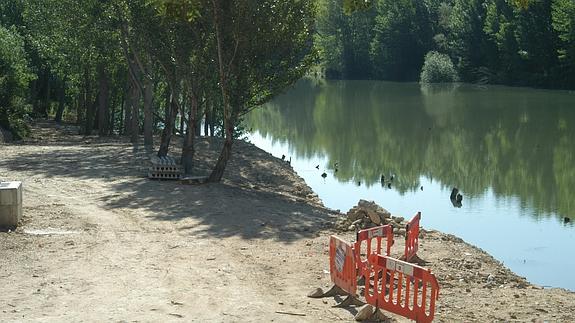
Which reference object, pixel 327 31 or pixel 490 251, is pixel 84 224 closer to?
pixel 490 251

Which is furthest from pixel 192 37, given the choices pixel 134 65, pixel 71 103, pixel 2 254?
pixel 71 103

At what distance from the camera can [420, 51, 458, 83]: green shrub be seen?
87438 mm

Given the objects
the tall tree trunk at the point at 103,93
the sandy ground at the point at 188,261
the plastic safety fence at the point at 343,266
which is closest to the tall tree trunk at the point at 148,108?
the tall tree trunk at the point at 103,93

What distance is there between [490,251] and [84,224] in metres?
8.87

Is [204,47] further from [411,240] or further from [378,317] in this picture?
[378,317]

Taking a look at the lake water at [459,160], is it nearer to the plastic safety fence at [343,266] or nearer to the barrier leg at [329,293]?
the plastic safety fence at [343,266]

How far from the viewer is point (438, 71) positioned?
288 feet

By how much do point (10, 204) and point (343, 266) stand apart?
5949mm

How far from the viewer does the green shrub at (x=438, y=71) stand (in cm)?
8744

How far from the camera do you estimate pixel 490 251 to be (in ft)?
62.8

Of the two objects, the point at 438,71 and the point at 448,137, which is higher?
the point at 438,71

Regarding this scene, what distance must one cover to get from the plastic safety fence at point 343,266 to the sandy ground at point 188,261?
297 mm

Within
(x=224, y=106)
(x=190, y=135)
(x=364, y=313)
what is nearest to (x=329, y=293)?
(x=364, y=313)

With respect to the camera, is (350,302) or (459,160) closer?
(350,302)
